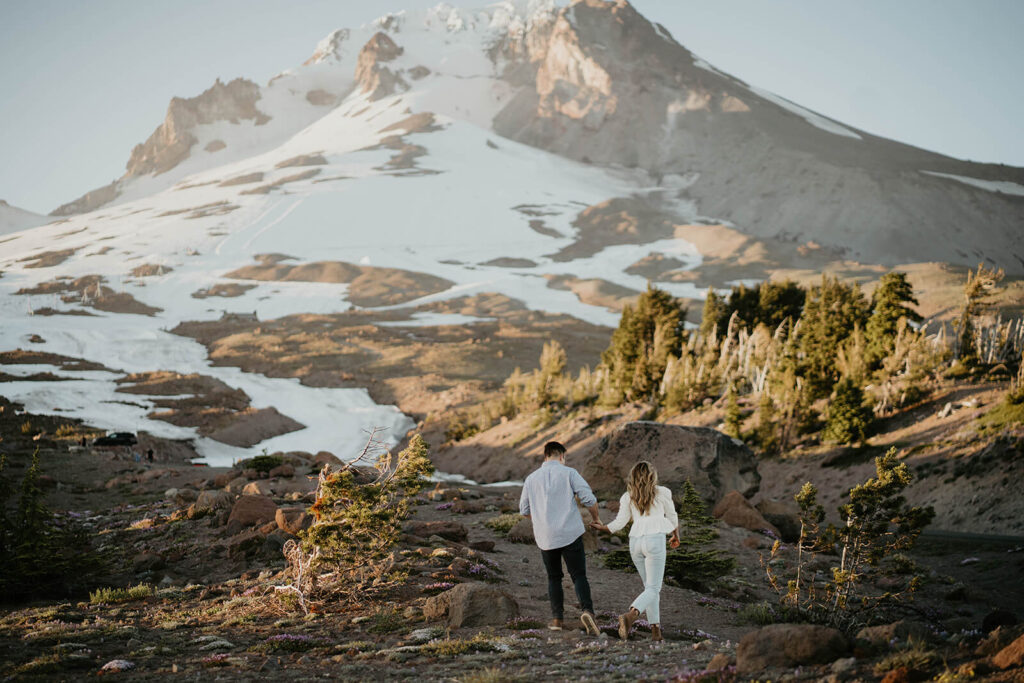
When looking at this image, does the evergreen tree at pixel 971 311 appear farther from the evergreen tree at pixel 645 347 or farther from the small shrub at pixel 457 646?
the small shrub at pixel 457 646

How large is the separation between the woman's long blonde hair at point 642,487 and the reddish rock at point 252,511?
25.7 feet

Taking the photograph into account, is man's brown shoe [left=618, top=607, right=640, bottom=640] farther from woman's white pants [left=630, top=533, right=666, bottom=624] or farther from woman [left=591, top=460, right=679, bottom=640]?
woman's white pants [left=630, top=533, right=666, bottom=624]

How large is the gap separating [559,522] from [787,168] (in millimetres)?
167405

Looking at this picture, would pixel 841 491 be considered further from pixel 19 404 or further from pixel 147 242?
pixel 147 242

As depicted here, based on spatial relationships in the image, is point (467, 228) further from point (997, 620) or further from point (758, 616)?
point (997, 620)

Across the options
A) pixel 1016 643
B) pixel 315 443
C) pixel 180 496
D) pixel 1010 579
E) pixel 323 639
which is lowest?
pixel 315 443

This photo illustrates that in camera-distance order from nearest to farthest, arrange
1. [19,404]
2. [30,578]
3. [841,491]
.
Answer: [30,578] < [841,491] < [19,404]

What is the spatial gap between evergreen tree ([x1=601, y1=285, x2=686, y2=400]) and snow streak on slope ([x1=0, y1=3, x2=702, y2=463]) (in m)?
14.3

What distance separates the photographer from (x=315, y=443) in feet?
129

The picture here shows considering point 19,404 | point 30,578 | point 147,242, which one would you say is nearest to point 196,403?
point 19,404

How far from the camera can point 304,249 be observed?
5010 inches

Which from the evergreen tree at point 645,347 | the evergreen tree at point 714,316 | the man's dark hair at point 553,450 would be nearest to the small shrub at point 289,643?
the man's dark hair at point 553,450

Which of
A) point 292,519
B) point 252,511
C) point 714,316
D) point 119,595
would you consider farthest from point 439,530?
point 714,316

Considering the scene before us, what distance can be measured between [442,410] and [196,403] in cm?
1666
